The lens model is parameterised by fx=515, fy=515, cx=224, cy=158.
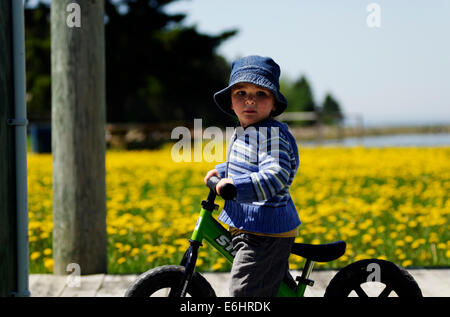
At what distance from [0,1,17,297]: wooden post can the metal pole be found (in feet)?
0.08

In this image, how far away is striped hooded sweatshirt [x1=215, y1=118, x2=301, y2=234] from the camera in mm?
1997

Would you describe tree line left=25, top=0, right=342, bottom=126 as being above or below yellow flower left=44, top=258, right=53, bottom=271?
above

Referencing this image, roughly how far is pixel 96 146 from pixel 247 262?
199 centimetres

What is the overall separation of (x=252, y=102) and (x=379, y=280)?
97 cm

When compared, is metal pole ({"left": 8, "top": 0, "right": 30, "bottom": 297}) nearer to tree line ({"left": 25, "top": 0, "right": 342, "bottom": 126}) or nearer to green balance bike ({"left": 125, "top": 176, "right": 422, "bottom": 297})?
green balance bike ({"left": 125, "top": 176, "right": 422, "bottom": 297})

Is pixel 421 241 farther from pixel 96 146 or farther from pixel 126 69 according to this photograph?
pixel 126 69

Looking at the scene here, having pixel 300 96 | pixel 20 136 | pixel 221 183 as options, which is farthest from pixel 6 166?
pixel 300 96

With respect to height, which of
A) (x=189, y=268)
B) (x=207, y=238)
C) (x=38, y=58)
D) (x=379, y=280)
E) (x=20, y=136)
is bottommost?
(x=379, y=280)

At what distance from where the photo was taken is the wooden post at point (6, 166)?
2643 millimetres

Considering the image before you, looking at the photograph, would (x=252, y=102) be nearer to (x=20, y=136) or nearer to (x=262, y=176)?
(x=262, y=176)

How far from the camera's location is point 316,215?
542cm

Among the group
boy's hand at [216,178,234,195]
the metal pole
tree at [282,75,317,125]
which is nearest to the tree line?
the metal pole

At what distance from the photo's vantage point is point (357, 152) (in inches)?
535

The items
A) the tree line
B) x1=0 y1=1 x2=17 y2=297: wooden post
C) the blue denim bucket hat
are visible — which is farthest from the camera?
the tree line
